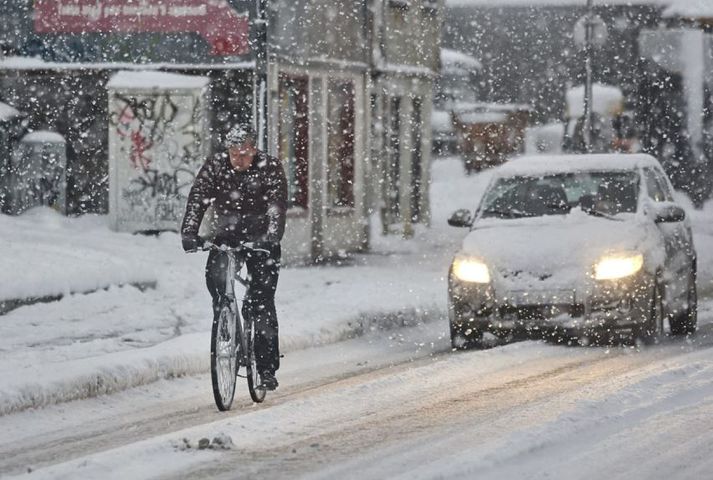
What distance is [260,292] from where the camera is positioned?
10.7 m

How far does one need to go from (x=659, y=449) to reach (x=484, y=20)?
58.2 m

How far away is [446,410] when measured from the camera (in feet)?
33.7

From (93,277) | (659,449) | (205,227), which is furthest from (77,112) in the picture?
(659,449)

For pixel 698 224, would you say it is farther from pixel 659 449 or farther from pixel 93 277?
pixel 659 449

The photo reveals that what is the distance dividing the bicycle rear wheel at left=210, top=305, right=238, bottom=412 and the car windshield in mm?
5126

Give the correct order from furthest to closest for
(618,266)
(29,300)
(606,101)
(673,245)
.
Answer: (606,101)
(29,300)
(673,245)
(618,266)

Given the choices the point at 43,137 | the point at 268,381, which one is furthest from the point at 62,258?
the point at 268,381

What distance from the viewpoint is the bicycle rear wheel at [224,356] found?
33.5 feet

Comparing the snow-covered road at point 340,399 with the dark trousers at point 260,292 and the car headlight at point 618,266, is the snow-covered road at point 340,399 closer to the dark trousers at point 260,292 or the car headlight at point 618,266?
the dark trousers at point 260,292

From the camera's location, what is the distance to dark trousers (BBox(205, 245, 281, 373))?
10.4m

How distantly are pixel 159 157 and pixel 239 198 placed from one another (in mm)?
13252

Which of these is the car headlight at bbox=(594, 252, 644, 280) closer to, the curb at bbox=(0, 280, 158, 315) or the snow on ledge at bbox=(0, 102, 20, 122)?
the curb at bbox=(0, 280, 158, 315)

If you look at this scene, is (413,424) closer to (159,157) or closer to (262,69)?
(262,69)

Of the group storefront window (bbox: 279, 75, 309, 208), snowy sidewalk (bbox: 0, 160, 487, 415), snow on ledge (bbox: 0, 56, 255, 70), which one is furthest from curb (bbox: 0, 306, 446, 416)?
storefront window (bbox: 279, 75, 309, 208)
